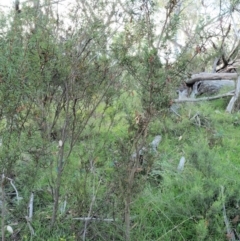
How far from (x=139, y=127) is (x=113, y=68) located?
73 centimetres

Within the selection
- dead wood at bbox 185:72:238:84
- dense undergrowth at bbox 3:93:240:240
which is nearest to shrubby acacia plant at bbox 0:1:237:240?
dense undergrowth at bbox 3:93:240:240

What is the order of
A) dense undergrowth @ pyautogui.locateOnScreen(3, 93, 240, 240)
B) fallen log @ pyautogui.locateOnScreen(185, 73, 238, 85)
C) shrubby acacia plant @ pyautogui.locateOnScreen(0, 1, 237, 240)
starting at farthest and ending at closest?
1. fallen log @ pyautogui.locateOnScreen(185, 73, 238, 85)
2. dense undergrowth @ pyautogui.locateOnScreen(3, 93, 240, 240)
3. shrubby acacia plant @ pyautogui.locateOnScreen(0, 1, 237, 240)

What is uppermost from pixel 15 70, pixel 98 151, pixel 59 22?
pixel 59 22

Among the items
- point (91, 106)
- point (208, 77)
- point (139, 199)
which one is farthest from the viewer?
point (208, 77)

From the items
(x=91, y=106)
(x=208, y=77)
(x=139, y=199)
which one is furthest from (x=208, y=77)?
(x=91, y=106)

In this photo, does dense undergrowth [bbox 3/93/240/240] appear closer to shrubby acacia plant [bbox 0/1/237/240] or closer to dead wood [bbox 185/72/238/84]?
shrubby acacia plant [bbox 0/1/237/240]

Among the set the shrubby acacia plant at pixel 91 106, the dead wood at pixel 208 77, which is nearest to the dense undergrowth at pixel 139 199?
the shrubby acacia plant at pixel 91 106

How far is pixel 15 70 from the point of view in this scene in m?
2.37

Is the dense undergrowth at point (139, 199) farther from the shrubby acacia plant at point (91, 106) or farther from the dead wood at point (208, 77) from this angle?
the dead wood at point (208, 77)

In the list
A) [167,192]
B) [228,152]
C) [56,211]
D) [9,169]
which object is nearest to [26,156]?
[9,169]

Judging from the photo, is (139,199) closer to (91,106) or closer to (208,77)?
(91,106)

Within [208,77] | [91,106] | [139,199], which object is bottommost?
[139,199]

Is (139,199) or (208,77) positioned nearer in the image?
(139,199)

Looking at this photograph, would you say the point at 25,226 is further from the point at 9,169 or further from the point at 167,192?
the point at 167,192
